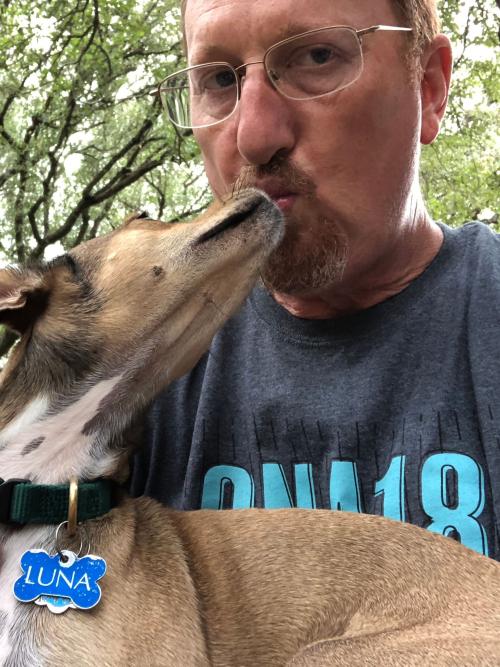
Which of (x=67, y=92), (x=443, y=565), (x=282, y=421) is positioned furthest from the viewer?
(x=67, y=92)

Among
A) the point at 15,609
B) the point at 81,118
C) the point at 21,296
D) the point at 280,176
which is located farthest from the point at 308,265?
the point at 81,118

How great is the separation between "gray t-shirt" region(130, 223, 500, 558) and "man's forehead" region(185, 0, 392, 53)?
1095 mm

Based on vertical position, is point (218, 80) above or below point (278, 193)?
above

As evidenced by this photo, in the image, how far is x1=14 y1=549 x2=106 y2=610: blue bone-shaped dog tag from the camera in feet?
8.55

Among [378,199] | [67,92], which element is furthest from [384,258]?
[67,92]

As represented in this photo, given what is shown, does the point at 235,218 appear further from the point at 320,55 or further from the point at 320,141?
the point at 320,55

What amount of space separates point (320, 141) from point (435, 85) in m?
0.97

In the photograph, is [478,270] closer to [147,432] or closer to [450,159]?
[147,432]

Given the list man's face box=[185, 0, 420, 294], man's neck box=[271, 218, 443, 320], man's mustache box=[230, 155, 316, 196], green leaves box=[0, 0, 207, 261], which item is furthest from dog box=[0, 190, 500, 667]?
green leaves box=[0, 0, 207, 261]

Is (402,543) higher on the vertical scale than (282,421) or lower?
lower

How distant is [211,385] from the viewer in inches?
140

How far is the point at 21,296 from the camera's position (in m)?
2.97

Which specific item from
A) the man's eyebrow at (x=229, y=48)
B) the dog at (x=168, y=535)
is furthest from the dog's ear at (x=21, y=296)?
the man's eyebrow at (x=229, y=48)

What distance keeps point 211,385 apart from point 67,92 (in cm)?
1171
